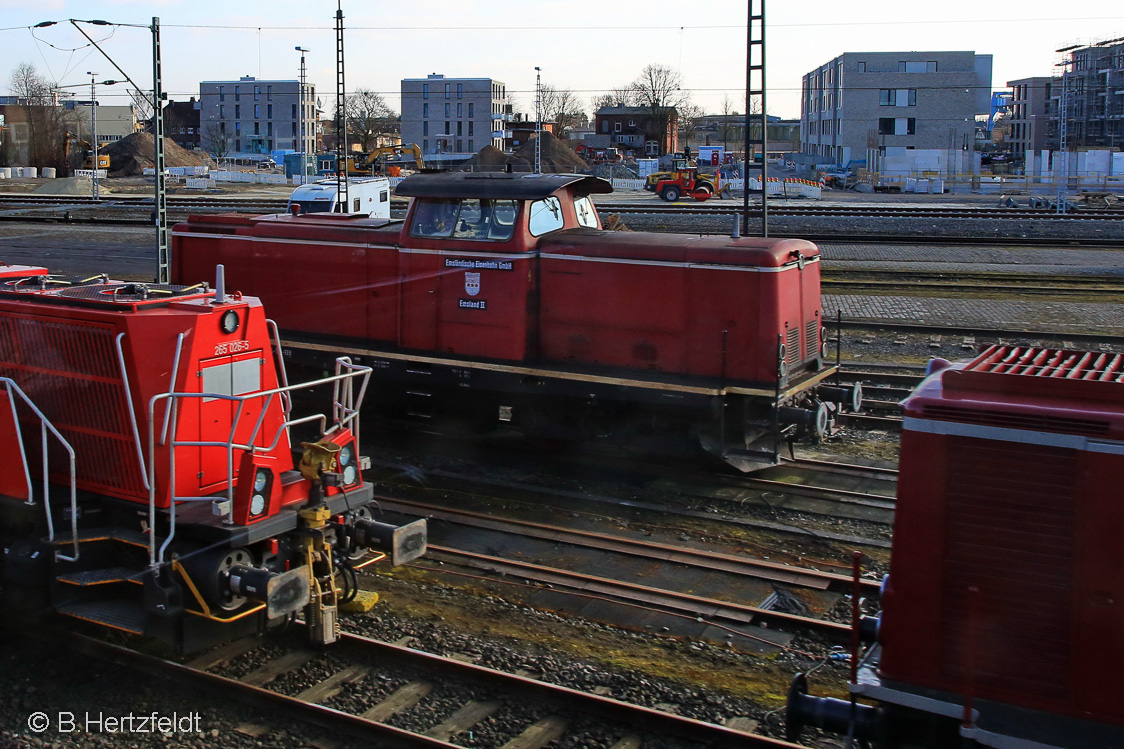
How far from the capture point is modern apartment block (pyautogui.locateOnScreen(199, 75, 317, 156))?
4281 inches

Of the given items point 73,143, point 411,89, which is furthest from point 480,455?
point 411,89

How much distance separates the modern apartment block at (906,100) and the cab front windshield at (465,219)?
6878cm

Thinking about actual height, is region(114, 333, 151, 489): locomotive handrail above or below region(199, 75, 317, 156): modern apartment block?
below

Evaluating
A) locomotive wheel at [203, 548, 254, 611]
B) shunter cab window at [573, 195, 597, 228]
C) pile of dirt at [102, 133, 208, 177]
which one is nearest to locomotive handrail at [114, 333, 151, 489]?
locomotive wheel at [203, 548, 254, 611]

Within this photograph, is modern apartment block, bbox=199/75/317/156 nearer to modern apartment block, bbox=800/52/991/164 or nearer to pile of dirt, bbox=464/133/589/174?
pile of dirt, bbox=464/133/589/174

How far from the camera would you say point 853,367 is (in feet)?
50.4

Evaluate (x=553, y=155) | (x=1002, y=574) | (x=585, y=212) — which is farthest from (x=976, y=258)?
(x=553, y=155)

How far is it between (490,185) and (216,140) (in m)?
96.8

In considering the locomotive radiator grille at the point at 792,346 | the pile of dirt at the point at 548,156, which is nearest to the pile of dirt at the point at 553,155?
the pile of dirt at the point at 548,156

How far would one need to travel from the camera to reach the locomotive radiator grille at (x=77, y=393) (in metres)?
6.64

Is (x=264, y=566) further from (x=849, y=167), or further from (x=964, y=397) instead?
(x=849, y=167)

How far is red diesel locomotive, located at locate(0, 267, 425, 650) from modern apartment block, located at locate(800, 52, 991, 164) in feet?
242

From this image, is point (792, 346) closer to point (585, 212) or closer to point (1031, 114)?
point (585, 212)

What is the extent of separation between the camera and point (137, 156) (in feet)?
275
